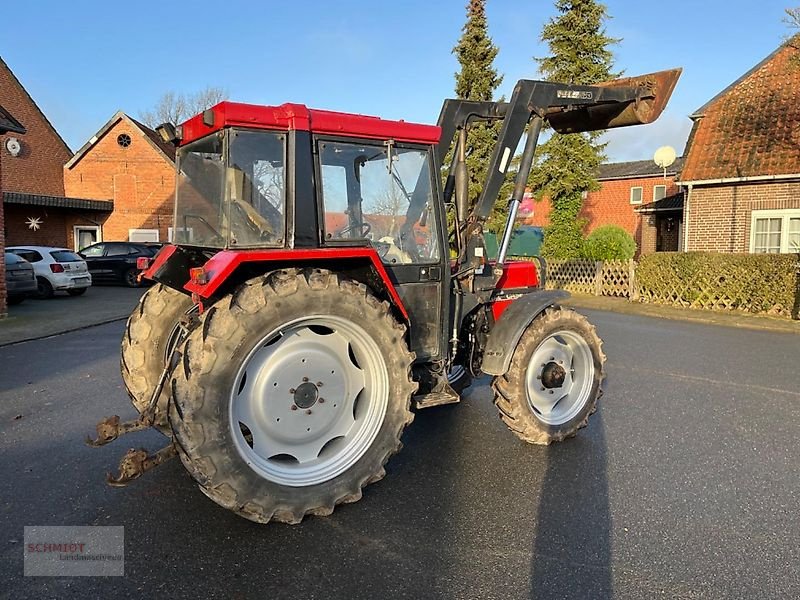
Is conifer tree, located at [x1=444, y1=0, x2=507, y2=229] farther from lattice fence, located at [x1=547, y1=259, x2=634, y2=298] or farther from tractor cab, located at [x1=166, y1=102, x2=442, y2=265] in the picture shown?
tractor cab, located at [x1=166, y1=102, x2=442, y2=265]

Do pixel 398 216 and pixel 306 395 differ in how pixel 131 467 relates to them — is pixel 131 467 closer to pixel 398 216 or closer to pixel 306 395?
pixel 306 395

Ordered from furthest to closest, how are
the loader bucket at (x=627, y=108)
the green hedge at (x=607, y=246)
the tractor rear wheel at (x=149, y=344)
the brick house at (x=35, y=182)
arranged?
the brick house at (x=35, y=182)
the green hedge at (x=607, y=246)
the loader bucket at (x=627, y=108)
the tractor rear wheel at (x=149, y=344)

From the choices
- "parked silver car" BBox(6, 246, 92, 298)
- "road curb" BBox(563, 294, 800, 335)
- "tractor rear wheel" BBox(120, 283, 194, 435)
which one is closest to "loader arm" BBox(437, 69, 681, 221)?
"tractor rear wheel" BBox(120, 283, 194, 435)

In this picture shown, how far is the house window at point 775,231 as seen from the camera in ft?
50.3

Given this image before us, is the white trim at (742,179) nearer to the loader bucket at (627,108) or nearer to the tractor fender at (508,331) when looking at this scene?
the loader bucket at (627,108)

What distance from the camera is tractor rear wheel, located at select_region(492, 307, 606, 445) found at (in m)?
4.39

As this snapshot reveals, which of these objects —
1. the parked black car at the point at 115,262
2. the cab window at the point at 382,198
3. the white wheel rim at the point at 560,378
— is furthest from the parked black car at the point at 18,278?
the white wheel rim at the point at 560,378

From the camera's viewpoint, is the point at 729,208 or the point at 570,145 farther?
the point at 570,145

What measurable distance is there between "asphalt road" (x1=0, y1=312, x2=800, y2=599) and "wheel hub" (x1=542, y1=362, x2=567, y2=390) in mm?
518

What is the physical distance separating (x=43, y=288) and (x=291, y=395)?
16.3 metres

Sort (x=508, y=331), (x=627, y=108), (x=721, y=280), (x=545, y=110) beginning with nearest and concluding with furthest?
(x=508, y=331) < (x=545, y=110) < (x=627, y=108) < (x=721, y=280)

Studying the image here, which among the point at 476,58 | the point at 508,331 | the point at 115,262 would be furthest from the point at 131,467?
the point at 476,58

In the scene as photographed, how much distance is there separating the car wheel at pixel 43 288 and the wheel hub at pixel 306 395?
16104 mm

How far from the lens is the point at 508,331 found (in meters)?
4.32
